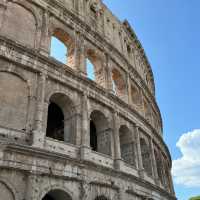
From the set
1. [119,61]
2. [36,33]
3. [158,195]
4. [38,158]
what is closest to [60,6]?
[36,33]

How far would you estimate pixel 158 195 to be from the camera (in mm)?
14664

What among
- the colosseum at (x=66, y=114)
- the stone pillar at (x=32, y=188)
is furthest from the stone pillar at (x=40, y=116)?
the stone pillar at (x=32, y=188)

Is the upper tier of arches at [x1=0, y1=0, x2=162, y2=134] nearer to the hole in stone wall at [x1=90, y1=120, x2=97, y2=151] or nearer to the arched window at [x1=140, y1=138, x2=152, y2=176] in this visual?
the hole in stone wall at [x1=90, y1=120, x2=97, y2=151]

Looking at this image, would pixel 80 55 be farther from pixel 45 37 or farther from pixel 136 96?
pixel 136 96

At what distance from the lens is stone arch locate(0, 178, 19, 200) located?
303 inches

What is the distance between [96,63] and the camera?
15.0m

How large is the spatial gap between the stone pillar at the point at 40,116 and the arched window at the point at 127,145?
18.4 feet

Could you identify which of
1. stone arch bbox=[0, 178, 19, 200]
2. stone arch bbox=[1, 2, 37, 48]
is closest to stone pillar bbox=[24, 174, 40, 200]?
stone arch bbox=[0, 178, 19, 200]

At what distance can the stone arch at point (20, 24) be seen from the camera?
10.6 metres

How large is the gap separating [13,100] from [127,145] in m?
7.10

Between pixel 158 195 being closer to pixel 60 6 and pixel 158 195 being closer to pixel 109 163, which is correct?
pixel 109 163

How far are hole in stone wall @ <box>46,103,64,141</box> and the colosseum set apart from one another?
1.9 inches

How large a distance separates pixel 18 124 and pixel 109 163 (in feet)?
14.7

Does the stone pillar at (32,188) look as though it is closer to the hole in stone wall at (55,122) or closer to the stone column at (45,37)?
the hole in stone wall at (55,122)
